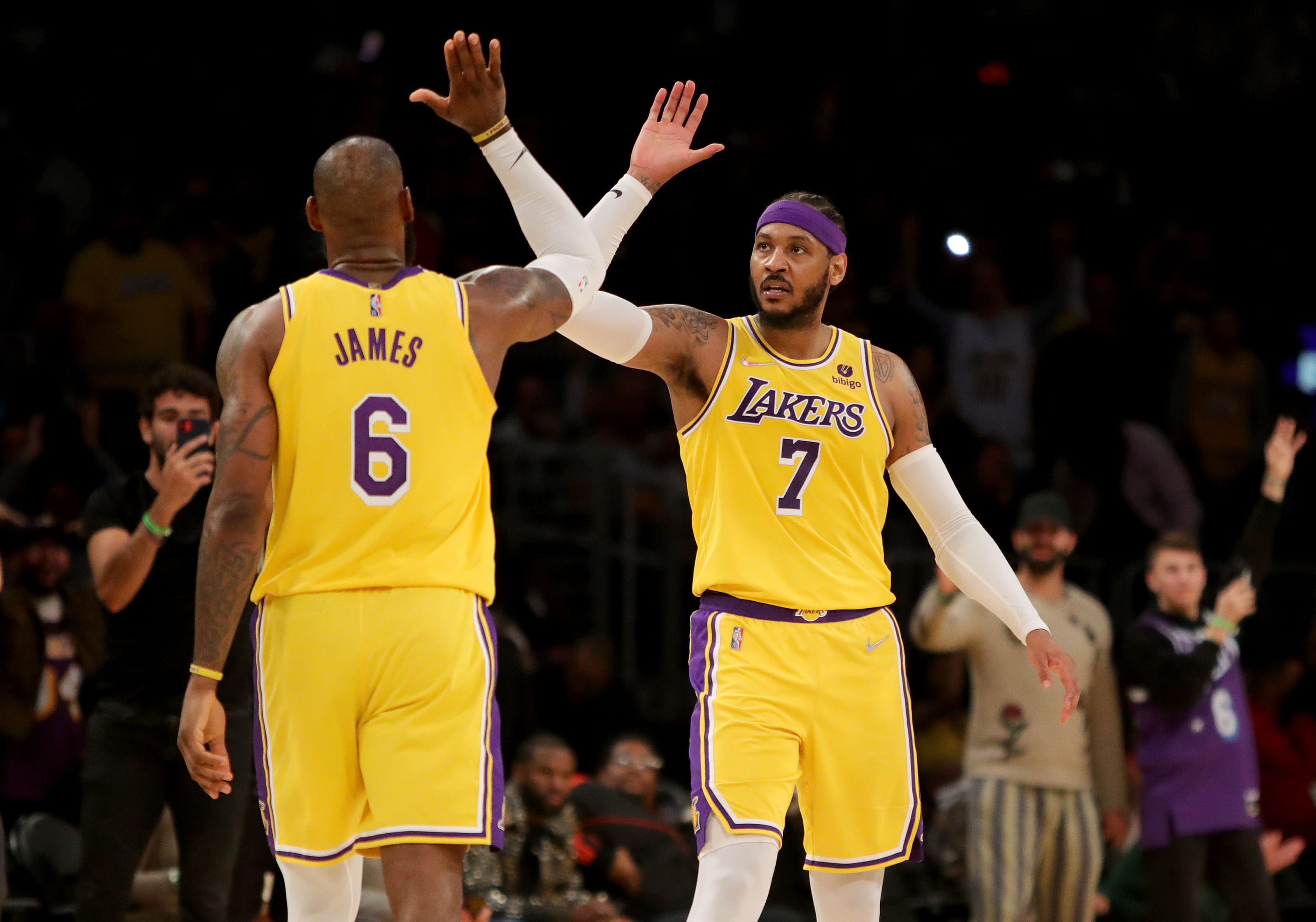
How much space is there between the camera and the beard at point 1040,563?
8.66 m

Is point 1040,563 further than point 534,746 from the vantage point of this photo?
No

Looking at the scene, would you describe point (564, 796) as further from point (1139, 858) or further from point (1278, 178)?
point (1278, 178)

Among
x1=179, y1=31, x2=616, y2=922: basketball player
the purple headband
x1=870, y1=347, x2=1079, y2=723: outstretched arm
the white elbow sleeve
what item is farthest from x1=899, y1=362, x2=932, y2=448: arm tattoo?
x1=179, y1=31, x2=616, y2=922: basketball player

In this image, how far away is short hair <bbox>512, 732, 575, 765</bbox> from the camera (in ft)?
28.7

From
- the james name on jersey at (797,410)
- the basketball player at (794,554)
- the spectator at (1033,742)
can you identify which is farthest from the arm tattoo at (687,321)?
the spectator at (1033,742)

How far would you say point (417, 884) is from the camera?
13.5ft

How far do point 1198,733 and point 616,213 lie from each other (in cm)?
455

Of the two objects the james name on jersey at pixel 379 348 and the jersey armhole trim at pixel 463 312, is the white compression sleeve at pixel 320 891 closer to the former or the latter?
the james name on jersey at pixel 379 348

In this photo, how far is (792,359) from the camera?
5695mm

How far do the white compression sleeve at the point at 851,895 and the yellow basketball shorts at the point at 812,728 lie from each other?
2.0 inches

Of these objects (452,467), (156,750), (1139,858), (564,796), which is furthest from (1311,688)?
(452,467)

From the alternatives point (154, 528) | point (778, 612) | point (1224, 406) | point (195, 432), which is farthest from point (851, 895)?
point (1224, 406)

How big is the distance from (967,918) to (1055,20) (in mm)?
7861

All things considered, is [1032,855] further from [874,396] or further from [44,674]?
[44,674]
